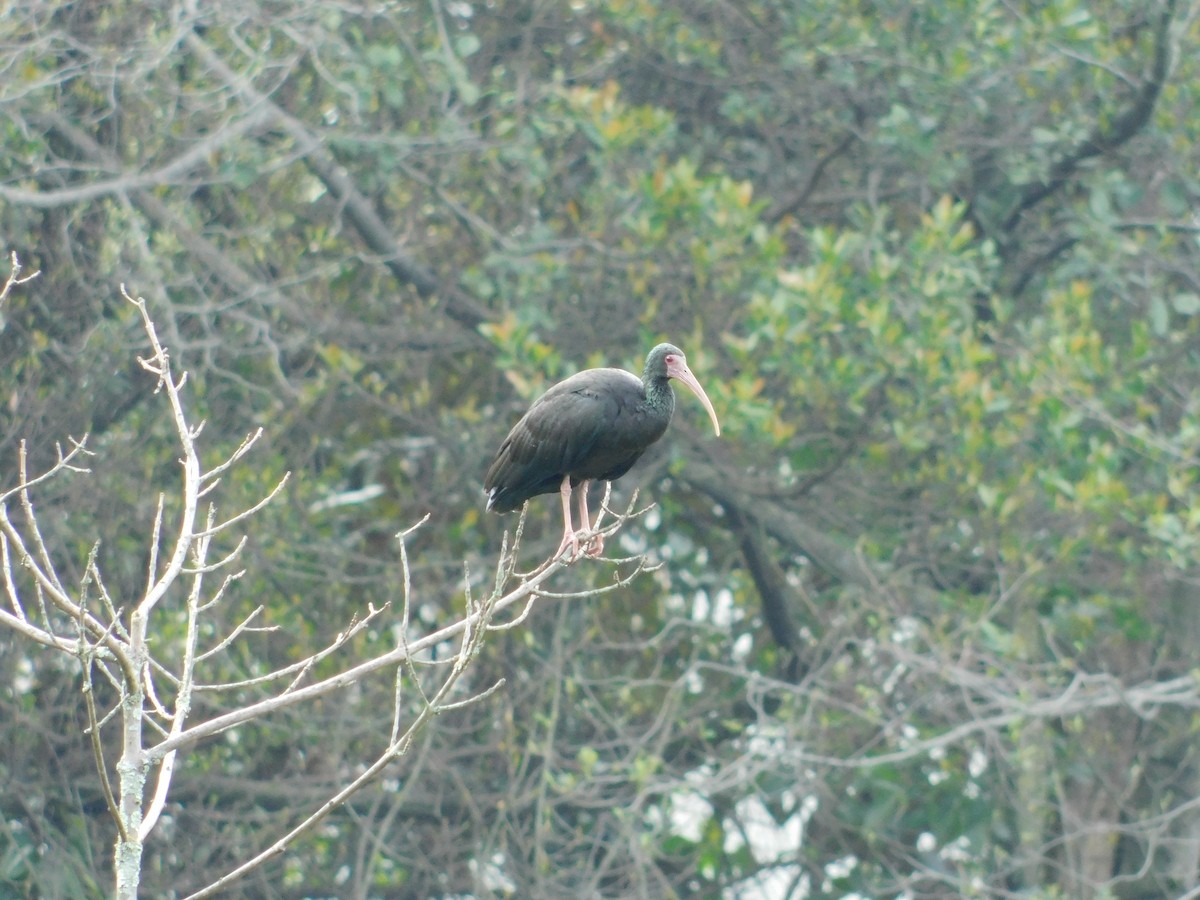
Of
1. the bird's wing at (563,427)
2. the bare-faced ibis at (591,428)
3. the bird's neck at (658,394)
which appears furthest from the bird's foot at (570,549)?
the bird's neck at (658,394)

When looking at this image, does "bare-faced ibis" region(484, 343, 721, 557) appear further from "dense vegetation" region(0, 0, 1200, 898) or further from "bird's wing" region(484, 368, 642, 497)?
"dense vegetation" region(0, 0, 1200, 898)

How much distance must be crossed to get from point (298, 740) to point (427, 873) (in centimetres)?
100

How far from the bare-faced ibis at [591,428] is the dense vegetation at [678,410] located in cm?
250

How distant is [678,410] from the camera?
9109 millimetres

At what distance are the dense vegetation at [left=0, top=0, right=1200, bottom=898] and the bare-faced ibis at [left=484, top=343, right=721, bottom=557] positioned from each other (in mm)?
2503

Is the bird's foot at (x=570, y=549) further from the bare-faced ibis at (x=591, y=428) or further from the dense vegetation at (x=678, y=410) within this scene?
the dense vegetation at (x=678, y=410)

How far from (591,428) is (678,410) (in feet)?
10.5

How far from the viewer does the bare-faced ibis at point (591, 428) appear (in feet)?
19.6

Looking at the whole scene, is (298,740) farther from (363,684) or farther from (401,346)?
(401,346)

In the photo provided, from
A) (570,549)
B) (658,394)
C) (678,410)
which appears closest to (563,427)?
(658,394)

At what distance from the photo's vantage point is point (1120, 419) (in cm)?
1005

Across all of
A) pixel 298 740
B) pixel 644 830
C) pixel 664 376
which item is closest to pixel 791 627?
pixel 644 830

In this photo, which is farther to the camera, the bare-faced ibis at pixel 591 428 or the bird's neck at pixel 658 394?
the bird's neck at pixel 658 394

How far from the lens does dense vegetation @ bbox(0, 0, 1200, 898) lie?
30.2 ft
